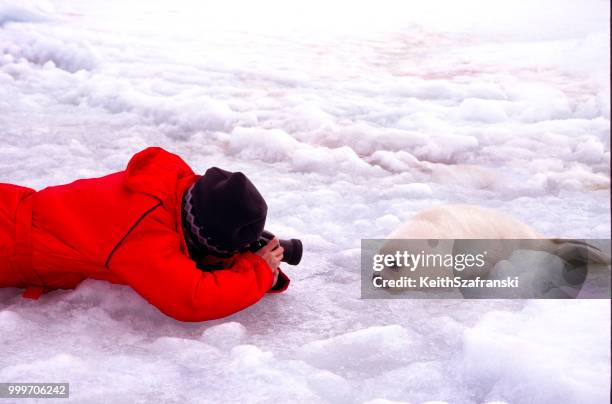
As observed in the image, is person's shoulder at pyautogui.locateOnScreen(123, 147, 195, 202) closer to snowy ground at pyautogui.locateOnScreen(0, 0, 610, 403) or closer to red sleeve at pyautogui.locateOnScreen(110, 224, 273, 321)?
red sleeve at pyautogui.locateOnScreen(110, 224, 273, 321)

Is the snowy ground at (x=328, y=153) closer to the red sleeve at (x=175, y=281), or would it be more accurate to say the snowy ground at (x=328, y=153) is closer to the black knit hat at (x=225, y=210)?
the red sleeve at (x=175, y=281)

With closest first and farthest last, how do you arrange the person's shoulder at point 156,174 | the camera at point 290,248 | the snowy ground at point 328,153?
the snowy ground at point 328,153 < the person's shoulder at point 156,174 < the camera at point 290,248

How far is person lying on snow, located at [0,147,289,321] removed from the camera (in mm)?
1001

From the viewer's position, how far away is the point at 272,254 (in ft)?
3.66

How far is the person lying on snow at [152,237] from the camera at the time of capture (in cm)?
100

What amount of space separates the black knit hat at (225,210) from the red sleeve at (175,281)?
5 cm

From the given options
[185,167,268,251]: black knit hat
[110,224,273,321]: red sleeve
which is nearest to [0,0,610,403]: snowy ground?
[110,224,273,321]: red sleeve

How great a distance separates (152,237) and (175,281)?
0.27ft

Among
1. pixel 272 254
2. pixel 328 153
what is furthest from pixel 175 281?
pixel 328 153

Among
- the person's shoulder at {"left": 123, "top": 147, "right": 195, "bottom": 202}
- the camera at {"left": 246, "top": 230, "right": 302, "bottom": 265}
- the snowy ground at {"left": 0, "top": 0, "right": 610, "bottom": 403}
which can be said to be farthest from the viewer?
the camera at {"left": 246, "top": 230, "right": 302, "bottom": 265}

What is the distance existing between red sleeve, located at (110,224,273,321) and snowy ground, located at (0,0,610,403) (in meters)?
0.05

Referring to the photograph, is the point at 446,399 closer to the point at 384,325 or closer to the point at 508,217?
the point at 384,325

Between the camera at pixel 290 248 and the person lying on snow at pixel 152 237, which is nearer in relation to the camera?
the person lying on snow at pixel 152 237

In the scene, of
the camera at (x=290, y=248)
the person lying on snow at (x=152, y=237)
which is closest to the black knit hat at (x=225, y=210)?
the person lying on snow at (x=152, y=237)
